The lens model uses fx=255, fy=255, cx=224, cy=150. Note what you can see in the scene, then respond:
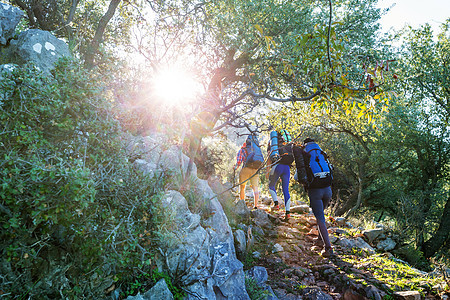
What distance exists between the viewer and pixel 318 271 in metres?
5.79

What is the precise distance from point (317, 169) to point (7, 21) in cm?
803

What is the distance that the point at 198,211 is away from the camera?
519 centimetres

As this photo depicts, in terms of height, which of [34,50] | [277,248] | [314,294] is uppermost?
[34,50]

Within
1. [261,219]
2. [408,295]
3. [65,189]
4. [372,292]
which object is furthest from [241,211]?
[65,189]

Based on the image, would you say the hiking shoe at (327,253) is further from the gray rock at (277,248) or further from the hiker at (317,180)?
the gray rock at (277,248)

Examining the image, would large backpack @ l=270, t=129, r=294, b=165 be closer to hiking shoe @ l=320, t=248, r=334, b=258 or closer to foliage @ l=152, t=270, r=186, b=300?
hiking shoe @ l=320, t=248, r=334, b=258

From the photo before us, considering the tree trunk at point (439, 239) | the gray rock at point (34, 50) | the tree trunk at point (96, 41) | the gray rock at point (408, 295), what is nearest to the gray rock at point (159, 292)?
the gray rock at point (408, 295)

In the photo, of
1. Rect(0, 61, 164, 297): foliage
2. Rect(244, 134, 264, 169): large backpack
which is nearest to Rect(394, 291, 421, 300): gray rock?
Rect(0, 61, 164, 297): foliage

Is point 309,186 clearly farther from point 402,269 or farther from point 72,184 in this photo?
point 72,184

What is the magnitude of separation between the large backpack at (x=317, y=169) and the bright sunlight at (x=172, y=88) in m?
3.50

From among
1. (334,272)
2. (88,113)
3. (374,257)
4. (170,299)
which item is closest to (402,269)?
(374,257)

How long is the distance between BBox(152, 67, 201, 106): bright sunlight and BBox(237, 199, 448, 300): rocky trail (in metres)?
3.71

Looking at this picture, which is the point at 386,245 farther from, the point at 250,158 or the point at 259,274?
the point at 259,274

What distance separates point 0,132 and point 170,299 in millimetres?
2491
